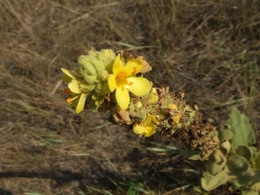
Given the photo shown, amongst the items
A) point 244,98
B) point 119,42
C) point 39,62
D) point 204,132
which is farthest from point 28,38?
point 204,132

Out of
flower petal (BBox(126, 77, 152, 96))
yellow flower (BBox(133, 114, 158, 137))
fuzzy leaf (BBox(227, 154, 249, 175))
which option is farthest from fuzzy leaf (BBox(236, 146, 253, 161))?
flower petal (BBox(126, 77, 152, 96))

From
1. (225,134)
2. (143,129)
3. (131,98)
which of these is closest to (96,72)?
(131,98)

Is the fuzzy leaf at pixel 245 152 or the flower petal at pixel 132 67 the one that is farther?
the fuzzy leaf at pixel 245 152

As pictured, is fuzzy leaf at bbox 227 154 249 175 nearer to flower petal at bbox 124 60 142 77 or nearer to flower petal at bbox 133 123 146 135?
flower petal at bbox 133 123 146 135

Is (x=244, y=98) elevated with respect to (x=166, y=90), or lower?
elevated

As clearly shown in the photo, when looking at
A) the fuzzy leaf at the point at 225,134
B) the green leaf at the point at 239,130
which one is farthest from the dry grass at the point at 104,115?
the fuzzy leaf at the point at 225,134

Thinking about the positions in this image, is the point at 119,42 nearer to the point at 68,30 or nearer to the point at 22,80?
the point at 68,30

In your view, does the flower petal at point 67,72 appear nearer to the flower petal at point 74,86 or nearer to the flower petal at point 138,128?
the flower petal at point 74,86
